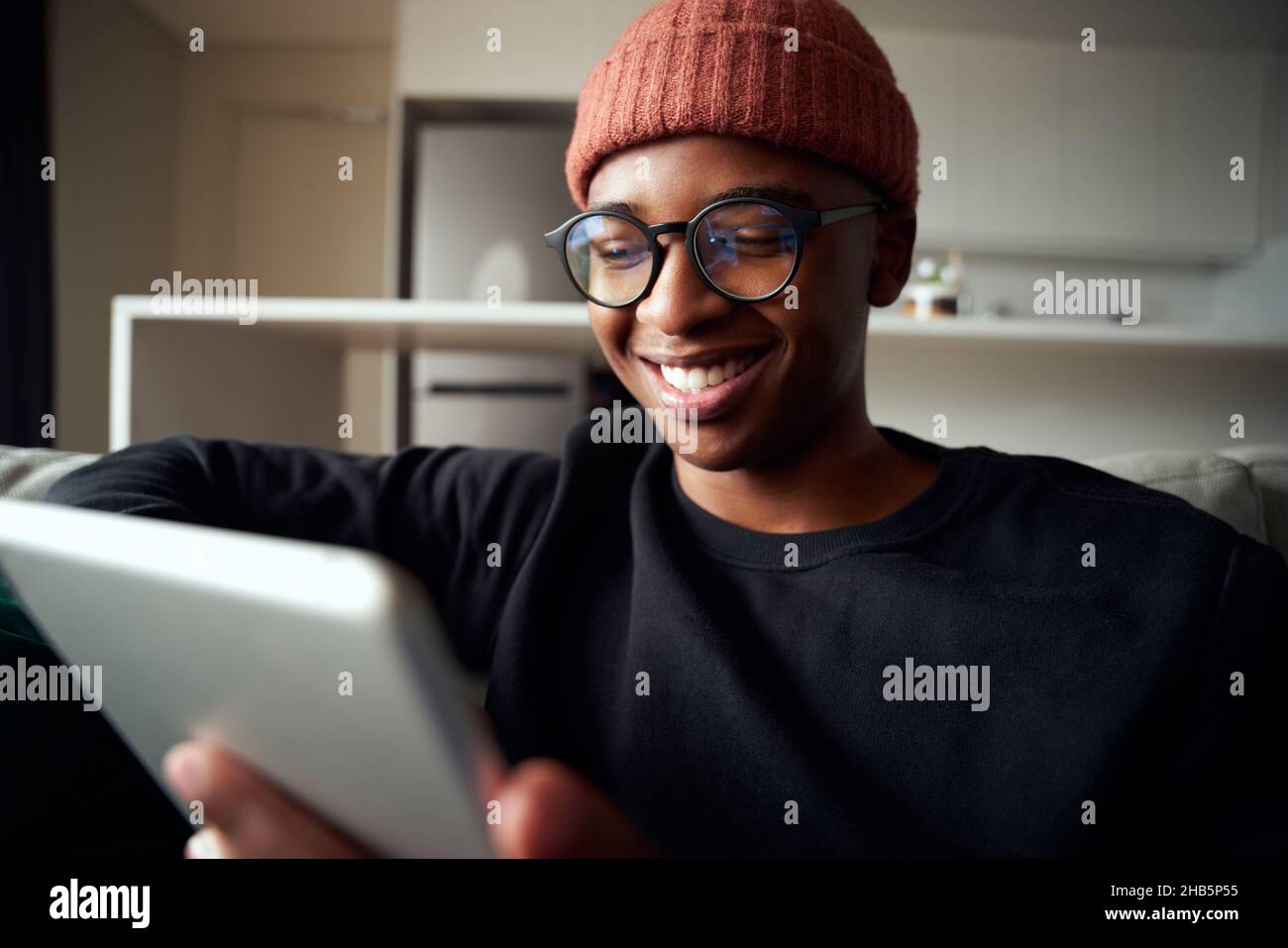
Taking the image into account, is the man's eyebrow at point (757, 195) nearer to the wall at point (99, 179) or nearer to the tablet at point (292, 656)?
the tablet at point (292, 656)

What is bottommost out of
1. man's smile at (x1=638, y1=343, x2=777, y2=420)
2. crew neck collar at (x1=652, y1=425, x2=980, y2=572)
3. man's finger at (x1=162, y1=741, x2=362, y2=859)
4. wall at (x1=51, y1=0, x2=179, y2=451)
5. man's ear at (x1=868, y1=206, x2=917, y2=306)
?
man's finger at (x1=162, y1=741, x2=362, y2=859)

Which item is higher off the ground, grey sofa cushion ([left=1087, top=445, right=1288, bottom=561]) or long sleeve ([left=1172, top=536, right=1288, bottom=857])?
grey sofa cushion ([left=1087, top=445, right=1288, bottom=561])

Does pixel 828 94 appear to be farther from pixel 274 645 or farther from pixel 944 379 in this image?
pixel 944 379

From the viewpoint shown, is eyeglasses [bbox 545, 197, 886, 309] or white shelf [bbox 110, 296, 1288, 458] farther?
white shelf [bbox 110, 296, 1288, 458]

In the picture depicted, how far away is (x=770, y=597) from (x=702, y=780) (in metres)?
0.18

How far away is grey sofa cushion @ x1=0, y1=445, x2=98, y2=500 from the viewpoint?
0.99 metres

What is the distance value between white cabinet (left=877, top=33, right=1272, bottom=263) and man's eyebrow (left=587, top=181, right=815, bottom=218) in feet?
7.91

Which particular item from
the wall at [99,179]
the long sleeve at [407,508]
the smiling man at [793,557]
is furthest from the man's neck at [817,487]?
the wall at [99,179]

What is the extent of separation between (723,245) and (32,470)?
0.88 m

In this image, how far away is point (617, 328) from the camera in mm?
885

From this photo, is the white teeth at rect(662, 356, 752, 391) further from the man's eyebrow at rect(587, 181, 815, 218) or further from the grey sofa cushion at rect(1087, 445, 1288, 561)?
the grey sofa cushion at rect(1087, 445, 1288, 561)

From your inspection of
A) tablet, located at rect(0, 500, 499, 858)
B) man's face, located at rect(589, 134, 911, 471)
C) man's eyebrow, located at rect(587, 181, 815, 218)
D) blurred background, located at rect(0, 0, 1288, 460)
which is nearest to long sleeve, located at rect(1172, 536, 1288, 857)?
man's face, located at rect(589, 134, 911, 471)

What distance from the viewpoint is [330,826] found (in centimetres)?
40
